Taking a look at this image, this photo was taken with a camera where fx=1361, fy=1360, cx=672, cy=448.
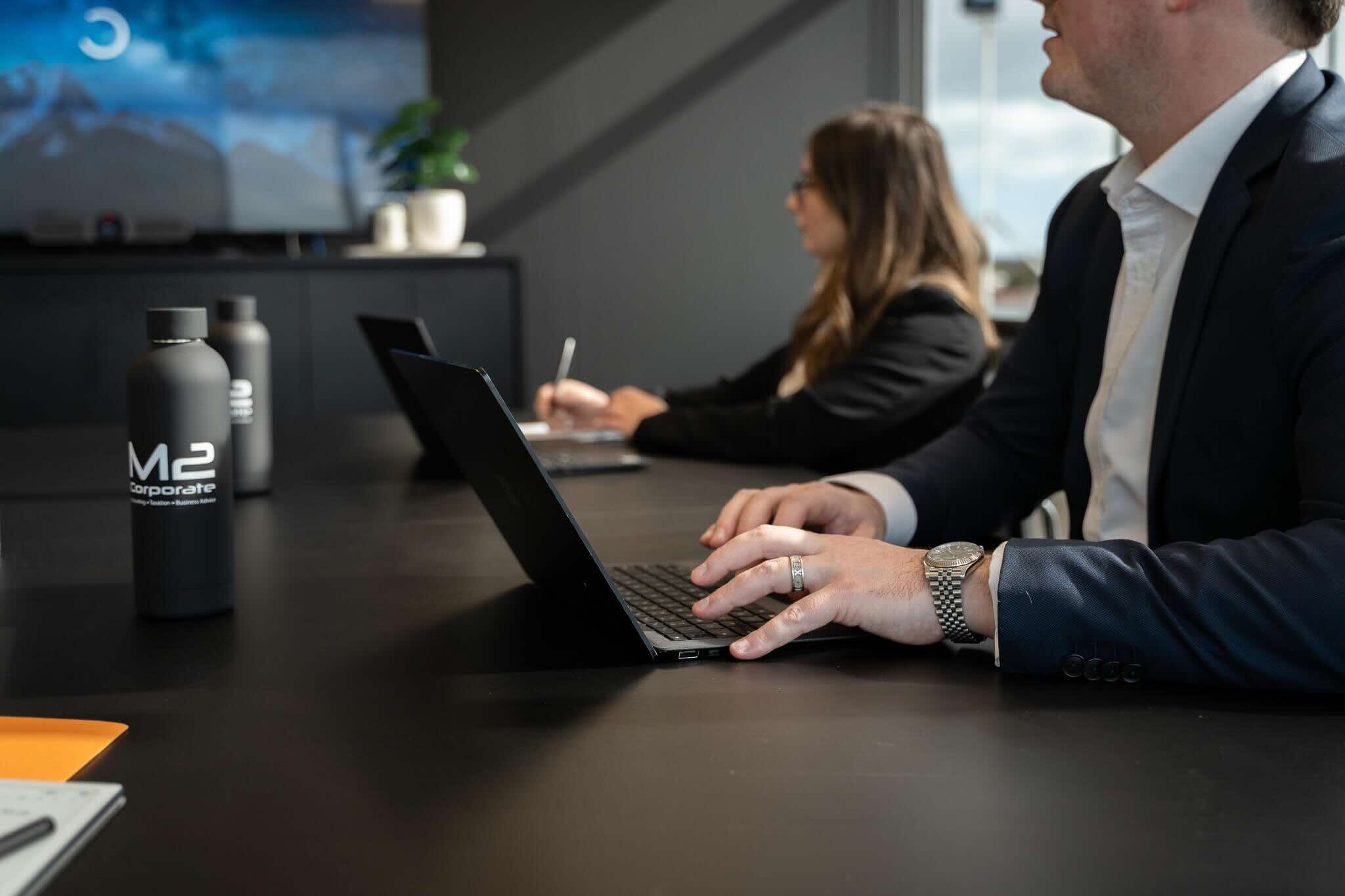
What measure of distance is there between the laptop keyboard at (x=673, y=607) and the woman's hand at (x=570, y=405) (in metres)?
1.24

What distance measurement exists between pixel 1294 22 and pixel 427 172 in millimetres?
3522

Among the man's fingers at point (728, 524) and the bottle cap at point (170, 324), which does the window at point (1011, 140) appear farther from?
the bottle cap at point (170, 324)

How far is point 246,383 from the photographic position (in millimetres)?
1620

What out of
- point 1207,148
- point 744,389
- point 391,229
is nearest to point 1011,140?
point 744,389

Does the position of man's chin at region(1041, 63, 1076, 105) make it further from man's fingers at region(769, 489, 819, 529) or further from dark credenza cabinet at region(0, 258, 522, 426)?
dark credenza cabinet at region(0, 258, 522, 426)

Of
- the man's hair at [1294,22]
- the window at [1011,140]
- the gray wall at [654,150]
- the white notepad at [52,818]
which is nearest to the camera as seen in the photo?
the white notepad at [52,818]

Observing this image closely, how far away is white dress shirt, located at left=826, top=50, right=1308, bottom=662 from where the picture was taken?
1389 millimetres

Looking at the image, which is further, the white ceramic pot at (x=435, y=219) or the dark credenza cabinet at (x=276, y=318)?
the white ceramic pot at (x=435, y=219)

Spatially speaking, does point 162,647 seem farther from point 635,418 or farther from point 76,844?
point 635,418

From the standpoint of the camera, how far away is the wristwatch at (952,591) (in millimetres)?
974

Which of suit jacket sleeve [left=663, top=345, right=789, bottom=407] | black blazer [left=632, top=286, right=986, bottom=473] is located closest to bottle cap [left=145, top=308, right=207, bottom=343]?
black blazer [left=632, top=286, right=986, bottom=473]

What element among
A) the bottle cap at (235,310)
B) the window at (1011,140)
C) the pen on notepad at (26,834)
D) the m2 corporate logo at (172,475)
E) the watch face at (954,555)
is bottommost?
the pen on notepad at (26,834)

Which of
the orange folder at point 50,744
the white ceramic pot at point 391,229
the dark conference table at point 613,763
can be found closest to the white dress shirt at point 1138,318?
the dark conference table at point 613,763

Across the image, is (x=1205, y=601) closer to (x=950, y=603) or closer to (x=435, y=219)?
(x=950, y=603)
